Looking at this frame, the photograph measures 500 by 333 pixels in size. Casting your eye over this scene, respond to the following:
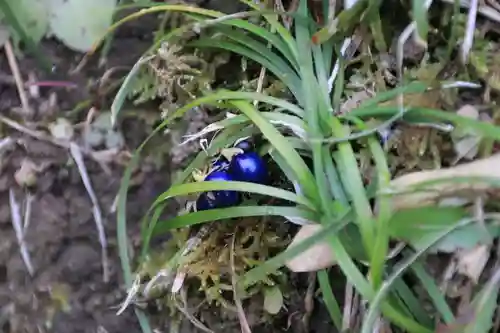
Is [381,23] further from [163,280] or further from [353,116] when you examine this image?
[163,280]

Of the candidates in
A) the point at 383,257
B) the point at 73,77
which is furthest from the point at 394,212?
the point at 73,77

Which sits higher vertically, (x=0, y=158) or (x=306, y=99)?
(x=306, y=99)

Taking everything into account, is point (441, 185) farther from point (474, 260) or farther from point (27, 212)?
point (27, 212)

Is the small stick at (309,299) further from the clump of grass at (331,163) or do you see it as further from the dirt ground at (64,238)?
the dirt ground at (64,238)

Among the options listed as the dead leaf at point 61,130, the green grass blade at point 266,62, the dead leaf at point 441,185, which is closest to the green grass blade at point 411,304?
the dead leaf at point 441,185

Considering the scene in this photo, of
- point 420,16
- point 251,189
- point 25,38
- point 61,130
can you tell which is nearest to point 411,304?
point 251,189

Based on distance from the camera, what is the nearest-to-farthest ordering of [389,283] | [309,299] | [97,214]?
[389,283] < [309,299] < [97,214]

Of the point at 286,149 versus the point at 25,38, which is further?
the point at 25,38
